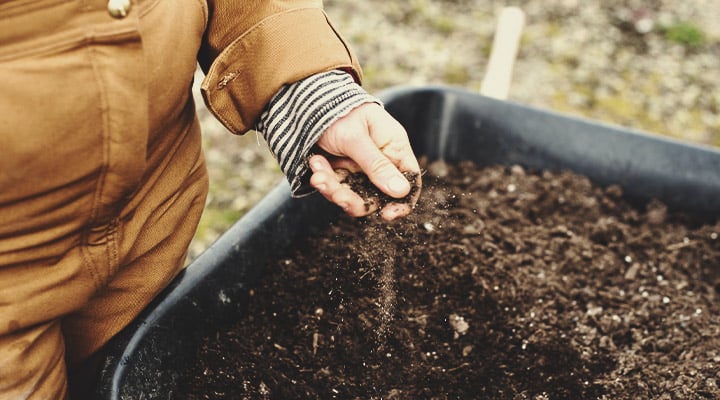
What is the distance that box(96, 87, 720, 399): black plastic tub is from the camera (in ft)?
3.39

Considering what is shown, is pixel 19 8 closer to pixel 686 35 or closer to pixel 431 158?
pixel 431 158

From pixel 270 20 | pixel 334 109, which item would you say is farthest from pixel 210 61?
pixel 334 109

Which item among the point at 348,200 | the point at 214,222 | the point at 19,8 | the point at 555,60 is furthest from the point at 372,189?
the point at 555,60

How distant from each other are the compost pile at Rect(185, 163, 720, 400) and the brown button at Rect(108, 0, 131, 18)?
0.55 m

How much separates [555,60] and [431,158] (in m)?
1.26

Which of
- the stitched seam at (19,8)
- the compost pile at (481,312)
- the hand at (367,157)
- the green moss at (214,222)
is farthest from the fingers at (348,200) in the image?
the green moss at (214,222)

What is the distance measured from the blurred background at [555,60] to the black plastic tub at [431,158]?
71cm

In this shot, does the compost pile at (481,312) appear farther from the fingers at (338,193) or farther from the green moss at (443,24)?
the green moss at (443,24)

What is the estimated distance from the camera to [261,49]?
100 cm

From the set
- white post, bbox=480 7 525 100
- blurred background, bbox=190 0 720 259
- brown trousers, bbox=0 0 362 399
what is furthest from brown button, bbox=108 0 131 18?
blurred background, bbox=190 0 720 259

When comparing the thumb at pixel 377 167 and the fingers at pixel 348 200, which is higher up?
the thumb at pixel 377 167

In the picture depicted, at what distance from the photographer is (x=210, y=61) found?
1.05 meters

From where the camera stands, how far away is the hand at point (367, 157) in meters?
0.94

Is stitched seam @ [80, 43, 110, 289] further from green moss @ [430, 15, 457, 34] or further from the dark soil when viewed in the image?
green moss @ [430, 15, 457, 34]
